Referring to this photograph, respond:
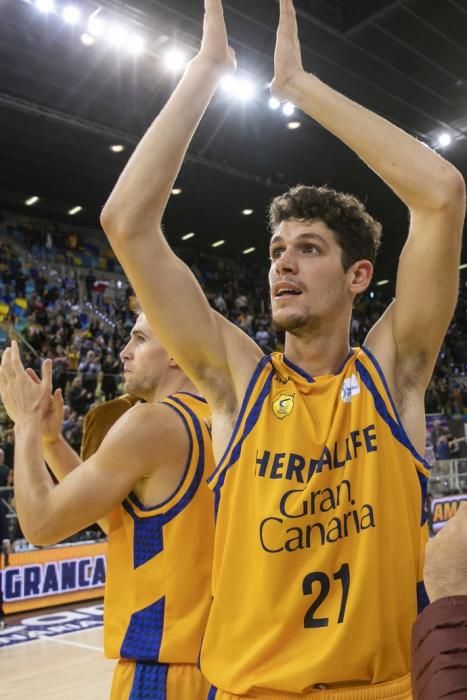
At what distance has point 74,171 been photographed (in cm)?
1675

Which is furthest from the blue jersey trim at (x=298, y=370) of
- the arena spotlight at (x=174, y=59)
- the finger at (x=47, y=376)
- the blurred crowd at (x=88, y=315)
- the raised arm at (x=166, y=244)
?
the arena spotlight at (x=174, y=59)

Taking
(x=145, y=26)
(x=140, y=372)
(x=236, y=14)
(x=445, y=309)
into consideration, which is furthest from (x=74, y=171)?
(x=445, y=309)

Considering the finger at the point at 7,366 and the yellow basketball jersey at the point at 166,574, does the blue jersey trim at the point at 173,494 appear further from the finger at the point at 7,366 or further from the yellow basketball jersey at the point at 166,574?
the finger at the point at 7,366

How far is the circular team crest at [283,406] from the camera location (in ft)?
6.12

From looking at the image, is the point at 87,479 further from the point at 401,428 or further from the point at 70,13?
the point at 70,13

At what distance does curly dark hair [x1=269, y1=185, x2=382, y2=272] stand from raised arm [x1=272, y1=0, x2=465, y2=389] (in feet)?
0.72

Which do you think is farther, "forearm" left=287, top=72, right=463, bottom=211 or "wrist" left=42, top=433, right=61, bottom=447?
"wrist" left=42, top=433, right=61, bottom=447

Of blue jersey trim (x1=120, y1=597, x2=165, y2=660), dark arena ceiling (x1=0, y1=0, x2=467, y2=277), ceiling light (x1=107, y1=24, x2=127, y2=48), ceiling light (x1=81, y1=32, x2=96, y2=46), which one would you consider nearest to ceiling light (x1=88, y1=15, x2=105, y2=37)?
dark arena ceiling (x1=0, y1=0, x2=467, y2=277)

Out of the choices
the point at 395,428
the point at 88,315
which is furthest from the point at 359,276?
the point at 88,315

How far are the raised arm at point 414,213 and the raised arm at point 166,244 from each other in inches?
11.3

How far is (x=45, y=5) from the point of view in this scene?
417 inches

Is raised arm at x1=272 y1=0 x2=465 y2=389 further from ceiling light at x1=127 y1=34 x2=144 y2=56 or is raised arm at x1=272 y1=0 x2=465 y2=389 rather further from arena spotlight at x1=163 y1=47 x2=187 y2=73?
arena spotlight at x1=163 y1=47 x2=187 y2=73

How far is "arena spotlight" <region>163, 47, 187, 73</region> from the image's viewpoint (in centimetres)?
1209

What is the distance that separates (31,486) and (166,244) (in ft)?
3.05
